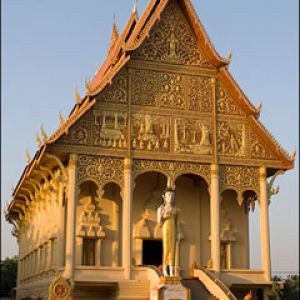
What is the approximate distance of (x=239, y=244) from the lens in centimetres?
2292

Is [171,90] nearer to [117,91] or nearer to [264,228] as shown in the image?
[117,91]

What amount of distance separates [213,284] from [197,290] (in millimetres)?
503

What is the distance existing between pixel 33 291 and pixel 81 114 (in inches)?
376

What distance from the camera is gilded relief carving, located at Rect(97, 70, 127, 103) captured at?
805 inches

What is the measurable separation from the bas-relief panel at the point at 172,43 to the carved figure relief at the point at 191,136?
2.08 metres

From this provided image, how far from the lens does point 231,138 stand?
2150 cm

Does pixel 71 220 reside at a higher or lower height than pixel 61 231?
higher

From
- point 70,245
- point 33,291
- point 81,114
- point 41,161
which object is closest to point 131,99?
point 81,114

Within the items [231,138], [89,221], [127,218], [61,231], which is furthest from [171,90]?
[61,231]

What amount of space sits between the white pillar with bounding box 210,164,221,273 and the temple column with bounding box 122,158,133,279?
2.68m

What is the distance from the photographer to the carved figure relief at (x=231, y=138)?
21344mm

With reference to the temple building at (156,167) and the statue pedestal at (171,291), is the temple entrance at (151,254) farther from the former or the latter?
the statue pedestal at (171,291)

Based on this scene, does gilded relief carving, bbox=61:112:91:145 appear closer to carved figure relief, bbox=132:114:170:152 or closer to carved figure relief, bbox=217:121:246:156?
carved figure relief, bbox=132:114:170:152

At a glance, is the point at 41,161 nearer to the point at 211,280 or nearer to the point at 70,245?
the point at 70,245
